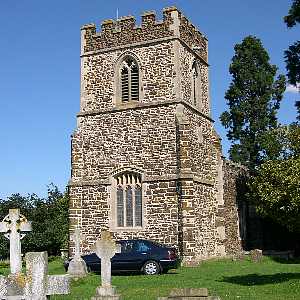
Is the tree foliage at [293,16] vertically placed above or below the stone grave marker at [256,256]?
above

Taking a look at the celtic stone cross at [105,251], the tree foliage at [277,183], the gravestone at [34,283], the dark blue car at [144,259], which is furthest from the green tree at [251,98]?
the gravestone at [34,283]

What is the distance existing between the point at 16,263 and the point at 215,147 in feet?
58.2

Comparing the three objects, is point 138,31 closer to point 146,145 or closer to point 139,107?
point 139,107

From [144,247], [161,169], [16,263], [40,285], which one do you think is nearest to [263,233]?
[161,169]

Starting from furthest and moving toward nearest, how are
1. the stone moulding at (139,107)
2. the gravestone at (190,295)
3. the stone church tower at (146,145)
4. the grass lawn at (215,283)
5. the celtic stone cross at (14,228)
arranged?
the stone moulding at (139,107), the stone church tower at (146,145), the grass lawn at (215,283), the celtic stone cross at (14,228), the gravestone at (190,295)

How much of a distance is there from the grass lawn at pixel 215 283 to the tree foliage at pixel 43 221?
1101cm

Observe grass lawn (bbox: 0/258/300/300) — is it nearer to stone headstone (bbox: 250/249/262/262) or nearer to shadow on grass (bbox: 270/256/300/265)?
stone headstone (bbox: 250/249/262/262)

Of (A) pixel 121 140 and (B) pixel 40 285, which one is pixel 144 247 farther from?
(B) pixel 40 285

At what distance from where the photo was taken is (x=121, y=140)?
26.1m

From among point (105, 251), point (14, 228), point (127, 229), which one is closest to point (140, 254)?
→ point (127, 229)

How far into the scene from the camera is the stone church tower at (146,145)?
2470 centimetres

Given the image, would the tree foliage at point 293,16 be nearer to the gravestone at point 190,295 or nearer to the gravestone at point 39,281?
the gravestone at point 190,295

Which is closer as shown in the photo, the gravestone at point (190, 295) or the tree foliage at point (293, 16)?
the gravestone at point (190, 295)

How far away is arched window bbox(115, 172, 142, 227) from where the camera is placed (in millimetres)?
25312
